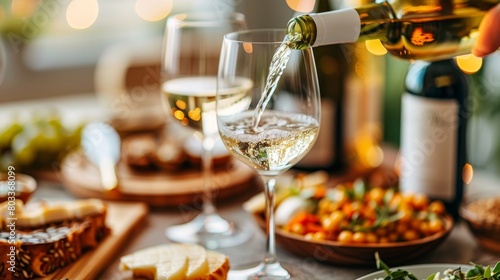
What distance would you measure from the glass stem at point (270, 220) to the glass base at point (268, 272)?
0.01m

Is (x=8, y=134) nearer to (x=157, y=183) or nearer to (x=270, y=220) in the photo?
(x=157, y=183)

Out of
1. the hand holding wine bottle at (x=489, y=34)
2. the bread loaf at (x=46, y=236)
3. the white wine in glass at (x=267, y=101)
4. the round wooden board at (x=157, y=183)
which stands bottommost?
the round wooden board at (x=157, y=183)

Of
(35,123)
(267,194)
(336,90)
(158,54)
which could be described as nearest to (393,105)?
(158,54)

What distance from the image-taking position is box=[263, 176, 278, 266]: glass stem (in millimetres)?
1110

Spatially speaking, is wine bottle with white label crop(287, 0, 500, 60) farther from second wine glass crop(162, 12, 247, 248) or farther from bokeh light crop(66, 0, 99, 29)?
bokeh light crop(66, 0, 99, 29)

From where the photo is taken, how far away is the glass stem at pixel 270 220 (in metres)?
1.11

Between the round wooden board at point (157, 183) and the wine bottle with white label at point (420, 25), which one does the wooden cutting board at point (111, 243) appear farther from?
the wine bottle with white label at point (420, 25)

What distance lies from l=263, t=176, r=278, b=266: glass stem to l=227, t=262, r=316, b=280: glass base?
0.01m

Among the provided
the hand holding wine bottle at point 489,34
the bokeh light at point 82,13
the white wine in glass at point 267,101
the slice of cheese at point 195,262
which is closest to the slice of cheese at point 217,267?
the slice of cheese at point 195,262

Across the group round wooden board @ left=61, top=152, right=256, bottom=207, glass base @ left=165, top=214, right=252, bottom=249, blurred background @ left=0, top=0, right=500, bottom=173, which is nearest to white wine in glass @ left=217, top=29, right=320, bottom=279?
glass base @ left=165, top=214, right=252, bottom=249

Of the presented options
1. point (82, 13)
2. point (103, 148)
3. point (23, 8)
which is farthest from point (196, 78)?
point (82, 13)

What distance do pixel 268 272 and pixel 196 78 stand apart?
0.40 m

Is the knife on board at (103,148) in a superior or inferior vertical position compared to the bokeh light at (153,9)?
inferior

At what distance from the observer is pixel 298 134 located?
102cm
